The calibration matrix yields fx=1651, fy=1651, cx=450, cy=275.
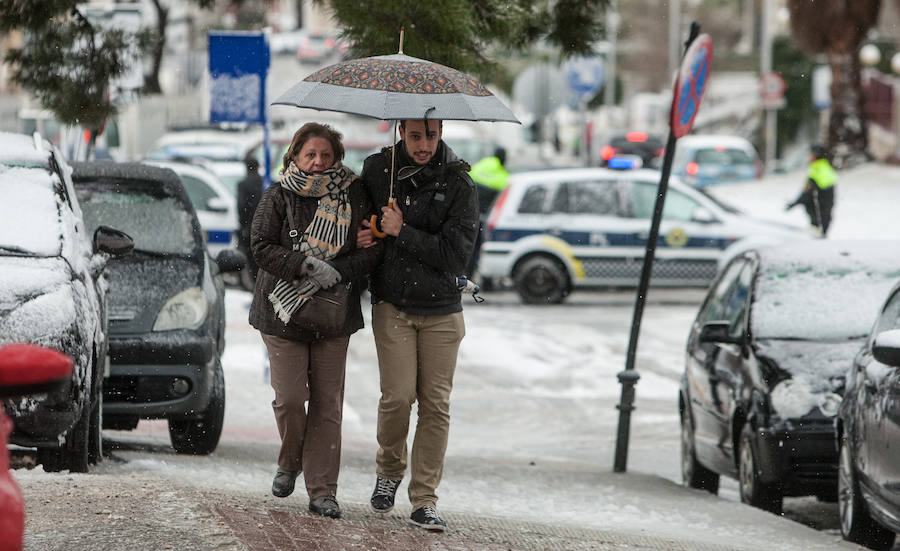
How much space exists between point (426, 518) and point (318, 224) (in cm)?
129

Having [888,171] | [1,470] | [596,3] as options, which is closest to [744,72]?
[888,171]

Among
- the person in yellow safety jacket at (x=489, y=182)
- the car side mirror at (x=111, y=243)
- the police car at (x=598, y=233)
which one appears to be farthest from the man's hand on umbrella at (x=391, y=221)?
the person in yellow safety jacket at (x=489, y=182)

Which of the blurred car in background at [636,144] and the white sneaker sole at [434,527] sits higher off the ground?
the white sneaker sole at [434,527]

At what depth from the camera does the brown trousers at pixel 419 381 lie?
6.77 m

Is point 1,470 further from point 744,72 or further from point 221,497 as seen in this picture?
point 744,72

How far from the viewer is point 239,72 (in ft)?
43.7

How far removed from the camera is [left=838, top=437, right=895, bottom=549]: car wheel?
7910 millimetres

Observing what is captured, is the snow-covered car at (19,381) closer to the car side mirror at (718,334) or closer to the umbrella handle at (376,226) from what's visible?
the umbrella handle at (376,226)

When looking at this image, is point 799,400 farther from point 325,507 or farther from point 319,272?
point 319,272

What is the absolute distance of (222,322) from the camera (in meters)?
9.95

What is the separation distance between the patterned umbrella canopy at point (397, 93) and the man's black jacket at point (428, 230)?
27 centimetres

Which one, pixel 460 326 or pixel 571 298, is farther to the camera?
pixel 571 298

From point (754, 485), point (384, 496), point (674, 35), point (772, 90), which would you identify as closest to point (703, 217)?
point (754, 485)

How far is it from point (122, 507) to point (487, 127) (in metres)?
40.1
